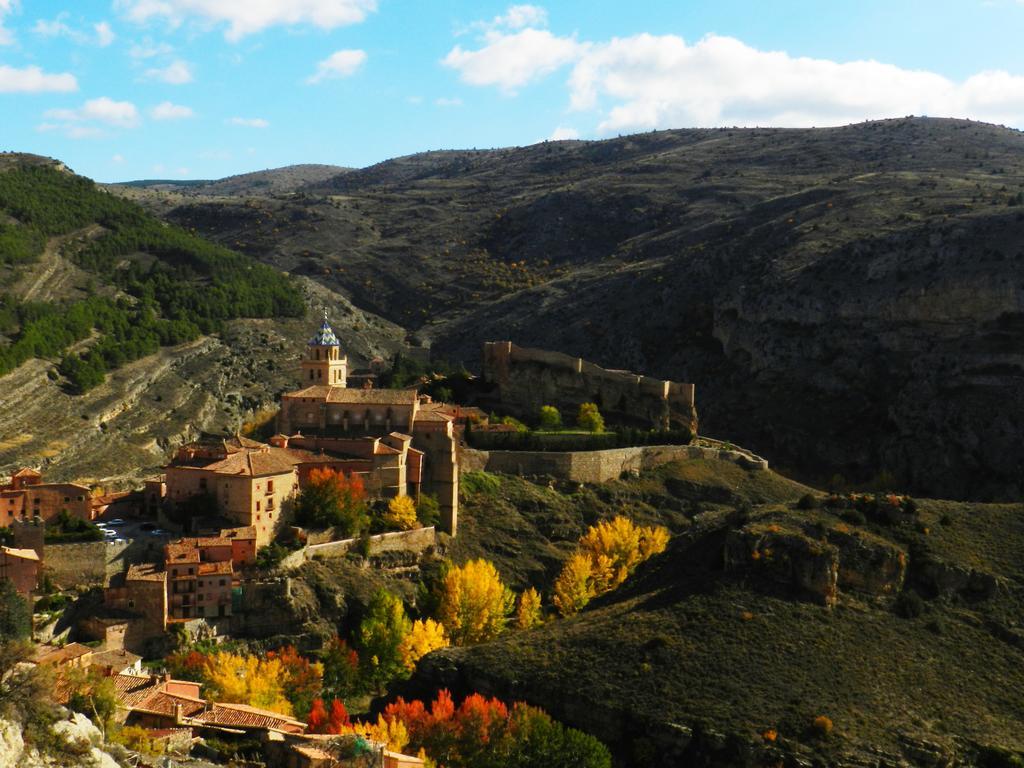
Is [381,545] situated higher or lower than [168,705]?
higher

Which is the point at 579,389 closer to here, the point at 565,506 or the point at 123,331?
the point at 565,506

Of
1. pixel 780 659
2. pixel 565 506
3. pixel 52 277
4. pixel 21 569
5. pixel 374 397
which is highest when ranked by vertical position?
pixel 52 277

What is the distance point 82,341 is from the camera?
88.9 meters

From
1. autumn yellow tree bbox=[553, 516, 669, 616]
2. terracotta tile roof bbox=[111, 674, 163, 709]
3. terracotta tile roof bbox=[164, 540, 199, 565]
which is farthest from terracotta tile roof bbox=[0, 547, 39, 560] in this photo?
autumn yellow tree bbox=[553, 516, 669, 616]

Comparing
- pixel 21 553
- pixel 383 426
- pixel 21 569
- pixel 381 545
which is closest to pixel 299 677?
pixel 381 545

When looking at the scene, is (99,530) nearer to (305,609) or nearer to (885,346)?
(305,609)

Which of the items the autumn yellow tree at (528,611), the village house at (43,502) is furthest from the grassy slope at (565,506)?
the village house at (43,502)

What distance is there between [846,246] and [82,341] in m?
56.0

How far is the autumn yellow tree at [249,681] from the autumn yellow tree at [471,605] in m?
8.06

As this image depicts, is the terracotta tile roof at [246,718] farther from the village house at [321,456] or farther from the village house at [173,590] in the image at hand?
the village house at [321,456]

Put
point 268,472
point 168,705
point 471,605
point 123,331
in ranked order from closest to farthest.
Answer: point 168,705
point 268,472
point 471,605
point 123,331

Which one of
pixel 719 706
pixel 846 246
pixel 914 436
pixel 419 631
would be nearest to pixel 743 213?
pixel 846 246

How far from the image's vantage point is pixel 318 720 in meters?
39.2

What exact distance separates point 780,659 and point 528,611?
1646 centimetres
